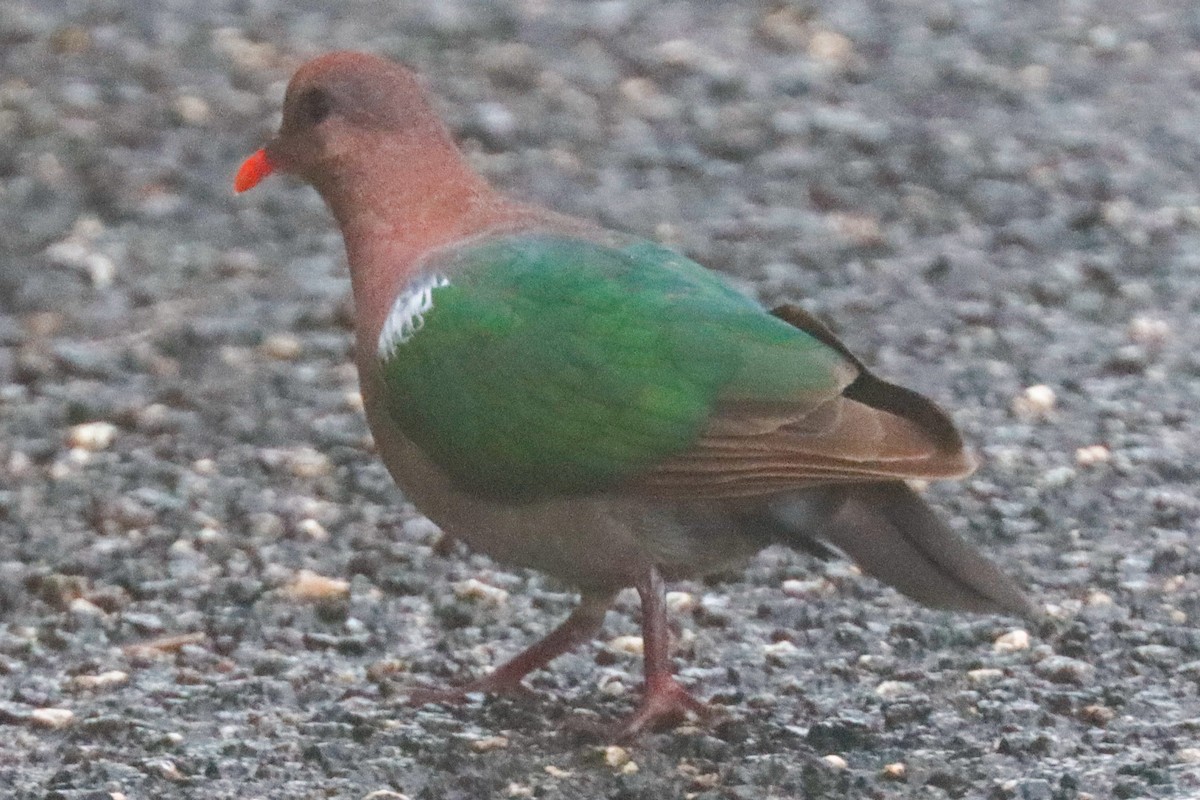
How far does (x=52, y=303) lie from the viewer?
293 inches

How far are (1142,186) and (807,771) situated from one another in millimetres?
4725

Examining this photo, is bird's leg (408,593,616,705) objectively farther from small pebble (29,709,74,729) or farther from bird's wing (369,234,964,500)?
small pebble (29,709,74,729)

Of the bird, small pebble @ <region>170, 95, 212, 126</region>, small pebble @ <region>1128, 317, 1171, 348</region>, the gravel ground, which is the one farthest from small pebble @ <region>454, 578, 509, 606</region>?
small pebble @ <region>170, 95, 212, 126</region>

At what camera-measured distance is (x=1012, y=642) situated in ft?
17.3

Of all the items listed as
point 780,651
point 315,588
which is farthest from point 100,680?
point 780,651

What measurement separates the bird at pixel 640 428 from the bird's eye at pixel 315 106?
432 millimetres

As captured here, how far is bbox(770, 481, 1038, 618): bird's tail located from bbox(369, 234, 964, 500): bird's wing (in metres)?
0.17

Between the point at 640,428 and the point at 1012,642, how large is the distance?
50.2 inches

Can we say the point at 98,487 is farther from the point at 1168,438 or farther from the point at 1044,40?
the point at 1044,40

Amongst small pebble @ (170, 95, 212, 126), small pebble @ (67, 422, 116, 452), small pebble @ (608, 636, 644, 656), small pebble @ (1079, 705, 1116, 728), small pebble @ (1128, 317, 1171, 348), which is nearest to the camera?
small pebble @ (1079, 705, 1116, 728)

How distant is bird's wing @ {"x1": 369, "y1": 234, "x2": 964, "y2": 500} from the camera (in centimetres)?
444

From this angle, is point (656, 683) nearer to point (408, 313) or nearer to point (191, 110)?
point (408, 313)

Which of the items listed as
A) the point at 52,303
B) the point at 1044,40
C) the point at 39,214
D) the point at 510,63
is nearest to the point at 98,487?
the point at 52,303

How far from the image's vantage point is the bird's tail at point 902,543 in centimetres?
457
